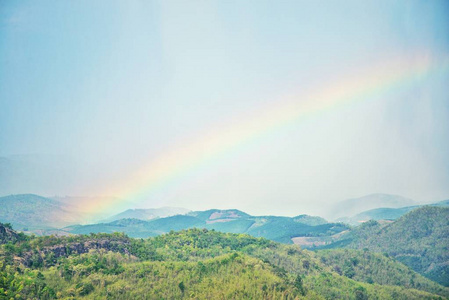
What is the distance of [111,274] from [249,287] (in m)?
30.5

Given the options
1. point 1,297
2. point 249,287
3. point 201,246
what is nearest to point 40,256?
point 1,297

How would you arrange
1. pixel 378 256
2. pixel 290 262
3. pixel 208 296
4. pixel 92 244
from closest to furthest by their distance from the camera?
pixel 208 296, pixel 92 244, pixel 290 262, pixel 378 256

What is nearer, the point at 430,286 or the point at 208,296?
the point at 208,296

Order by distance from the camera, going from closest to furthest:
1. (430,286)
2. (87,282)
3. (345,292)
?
(87,282), (345,292), (430,286)

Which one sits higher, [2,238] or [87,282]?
[2,238]

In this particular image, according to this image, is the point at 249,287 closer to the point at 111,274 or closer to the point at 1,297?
the point at 111,274

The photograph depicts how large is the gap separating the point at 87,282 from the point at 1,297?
50.1 feet

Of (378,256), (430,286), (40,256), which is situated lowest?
(430,286)

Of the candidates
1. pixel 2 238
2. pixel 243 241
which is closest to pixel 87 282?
pixel 2 238

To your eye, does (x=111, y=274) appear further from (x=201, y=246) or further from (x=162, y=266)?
(x=201, y=246)

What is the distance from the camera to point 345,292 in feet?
330

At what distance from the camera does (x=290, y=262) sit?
122 m

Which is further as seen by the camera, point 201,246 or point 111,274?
point 201,246

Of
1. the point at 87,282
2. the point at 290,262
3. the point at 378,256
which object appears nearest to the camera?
the point at 87,282
